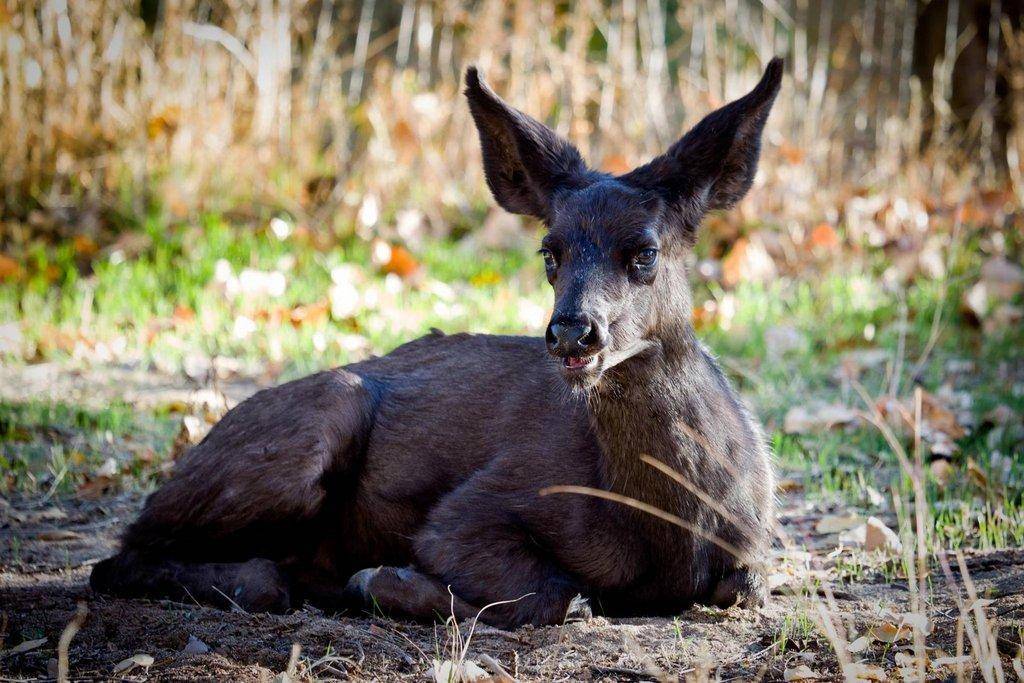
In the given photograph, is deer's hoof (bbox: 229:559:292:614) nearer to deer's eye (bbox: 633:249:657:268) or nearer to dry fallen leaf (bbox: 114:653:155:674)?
dry fallen leaf (bbox: 114:653:155:674)

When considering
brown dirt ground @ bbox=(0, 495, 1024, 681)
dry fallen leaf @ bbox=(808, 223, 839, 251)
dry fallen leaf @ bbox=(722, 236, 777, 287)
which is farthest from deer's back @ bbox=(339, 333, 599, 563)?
dry fallen leaf @ bbox=(808, 223, 839, 251)

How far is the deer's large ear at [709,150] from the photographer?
14.1 ft

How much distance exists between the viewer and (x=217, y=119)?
34.7 ft

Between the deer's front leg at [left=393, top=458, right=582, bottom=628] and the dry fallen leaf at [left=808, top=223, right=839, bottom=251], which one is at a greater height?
the dry fallen leaf at [left=808, top=223, right=839, bottom=251]

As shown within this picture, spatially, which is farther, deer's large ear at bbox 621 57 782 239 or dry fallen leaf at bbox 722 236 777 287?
dry fallen leaf at bbox 722 236 777 287

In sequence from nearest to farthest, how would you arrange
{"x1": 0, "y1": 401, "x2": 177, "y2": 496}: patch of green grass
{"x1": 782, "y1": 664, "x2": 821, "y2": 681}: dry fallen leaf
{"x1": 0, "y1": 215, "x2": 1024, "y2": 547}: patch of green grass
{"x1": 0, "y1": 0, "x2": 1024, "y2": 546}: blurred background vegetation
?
{"x1": 782, "y1": 664, "x2": 821, "y2": 681}: dry fallen leaf
{"x1": 0, "y1": 401, "x2": 177, "y2": 496}: patch of green grass
{"x1": 0, "y1": 215, "x2": 1024, "y2": 547}: patch of green grass
{"x1": 0, "y1": 0, "x2": 1024, "y2": 546}: blurred background vegetation

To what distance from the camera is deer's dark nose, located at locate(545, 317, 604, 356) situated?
3752mm

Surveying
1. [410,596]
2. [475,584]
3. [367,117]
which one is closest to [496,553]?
[475,584]

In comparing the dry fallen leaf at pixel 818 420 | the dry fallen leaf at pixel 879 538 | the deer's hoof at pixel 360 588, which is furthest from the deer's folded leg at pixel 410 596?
the dry fallen leaf at pixel 818 420

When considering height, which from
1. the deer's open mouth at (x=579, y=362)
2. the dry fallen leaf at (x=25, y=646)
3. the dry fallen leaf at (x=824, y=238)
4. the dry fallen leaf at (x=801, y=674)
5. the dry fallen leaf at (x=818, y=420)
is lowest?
the dry fallen leaf at (x=25, y=646)

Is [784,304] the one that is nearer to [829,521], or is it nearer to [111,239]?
[829,521]

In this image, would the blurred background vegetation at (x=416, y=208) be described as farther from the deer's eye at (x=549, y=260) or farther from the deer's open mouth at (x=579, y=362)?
the deer's open mouth at (x=579, y=362)

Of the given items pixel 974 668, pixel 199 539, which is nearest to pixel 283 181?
pixel 199 539

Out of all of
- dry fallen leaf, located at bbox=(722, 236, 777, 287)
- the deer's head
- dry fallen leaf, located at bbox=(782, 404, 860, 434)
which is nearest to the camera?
the deer's head
